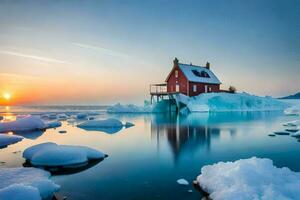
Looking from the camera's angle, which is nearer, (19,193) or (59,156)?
(19,193)

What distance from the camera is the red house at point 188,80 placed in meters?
41.3

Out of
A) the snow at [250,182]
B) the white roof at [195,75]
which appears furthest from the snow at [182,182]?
the white roof at [195,75]

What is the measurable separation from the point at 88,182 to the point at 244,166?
4441 millimetres

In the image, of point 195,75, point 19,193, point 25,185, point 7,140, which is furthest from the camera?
point 195,75

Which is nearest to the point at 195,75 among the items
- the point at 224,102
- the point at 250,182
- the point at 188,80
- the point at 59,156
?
the point at 188,80

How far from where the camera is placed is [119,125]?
24.0m

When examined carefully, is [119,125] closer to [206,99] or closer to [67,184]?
[67,184]

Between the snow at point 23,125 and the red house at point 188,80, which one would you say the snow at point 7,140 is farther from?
the red house at point 188,80

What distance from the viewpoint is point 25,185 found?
6.44 m

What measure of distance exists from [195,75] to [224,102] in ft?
22.5

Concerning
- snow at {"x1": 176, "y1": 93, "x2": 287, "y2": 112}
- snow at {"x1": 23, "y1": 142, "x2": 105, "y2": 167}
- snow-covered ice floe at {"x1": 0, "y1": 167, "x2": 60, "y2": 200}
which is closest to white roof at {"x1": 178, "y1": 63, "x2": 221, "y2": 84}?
snow at {"x1": 176, "y1": 93, "x2": 287, "y2": 112}

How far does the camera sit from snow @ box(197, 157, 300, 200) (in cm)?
576

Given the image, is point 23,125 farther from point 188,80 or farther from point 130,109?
point 130,109

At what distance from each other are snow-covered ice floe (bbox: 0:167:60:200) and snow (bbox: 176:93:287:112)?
111ft
